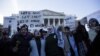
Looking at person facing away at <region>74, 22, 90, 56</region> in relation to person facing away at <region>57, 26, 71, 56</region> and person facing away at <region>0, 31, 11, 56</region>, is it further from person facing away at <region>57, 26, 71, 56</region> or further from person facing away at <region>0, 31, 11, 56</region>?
person facing away at <region>0, 31, 11, 56</region>

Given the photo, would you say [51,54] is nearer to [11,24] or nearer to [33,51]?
[33,51]

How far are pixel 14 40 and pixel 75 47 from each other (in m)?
2.22

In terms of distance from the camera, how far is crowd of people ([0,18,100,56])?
723 cm

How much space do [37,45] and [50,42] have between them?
0.42 metres

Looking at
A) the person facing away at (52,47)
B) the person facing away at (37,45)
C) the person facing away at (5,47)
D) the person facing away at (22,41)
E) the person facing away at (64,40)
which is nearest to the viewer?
the person facing away at (5,47)

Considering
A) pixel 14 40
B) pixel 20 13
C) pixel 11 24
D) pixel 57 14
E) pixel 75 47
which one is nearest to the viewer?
pixel 14 40

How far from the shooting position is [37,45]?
8.20 m

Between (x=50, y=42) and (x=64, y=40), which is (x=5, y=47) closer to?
(x=50, y=42)

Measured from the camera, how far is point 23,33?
297 inches

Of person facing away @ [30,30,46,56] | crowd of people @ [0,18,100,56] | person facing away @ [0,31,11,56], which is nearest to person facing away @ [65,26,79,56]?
crowd of people @ [0,18,100,56]

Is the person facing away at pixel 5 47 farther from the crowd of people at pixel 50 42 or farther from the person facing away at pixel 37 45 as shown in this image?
the person facing away at pixel 37 45

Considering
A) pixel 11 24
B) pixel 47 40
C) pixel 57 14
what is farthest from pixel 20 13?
pixel 57 14

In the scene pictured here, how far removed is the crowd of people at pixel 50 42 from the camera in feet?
23.7

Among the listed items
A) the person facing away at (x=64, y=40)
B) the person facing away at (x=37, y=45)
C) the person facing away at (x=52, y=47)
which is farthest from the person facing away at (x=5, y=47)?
the person facing away at (x=64, y=40)
